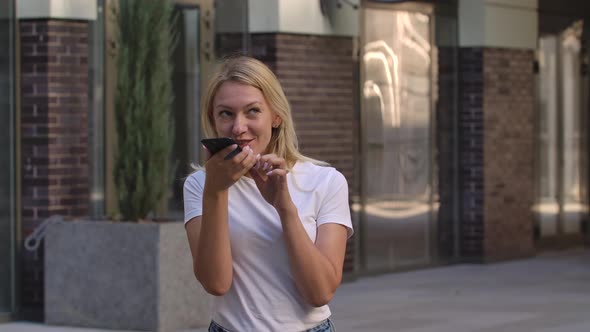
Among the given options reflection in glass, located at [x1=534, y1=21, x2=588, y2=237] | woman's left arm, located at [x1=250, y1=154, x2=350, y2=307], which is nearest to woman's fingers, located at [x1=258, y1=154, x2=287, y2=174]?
woman's left arm, located at [x1=250, y1=154, x2=350, y2=307]

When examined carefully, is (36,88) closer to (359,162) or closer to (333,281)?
(359,162)

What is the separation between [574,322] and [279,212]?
753 cm

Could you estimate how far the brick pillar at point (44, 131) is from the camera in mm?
9852

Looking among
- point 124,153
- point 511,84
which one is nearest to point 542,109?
point 511,84

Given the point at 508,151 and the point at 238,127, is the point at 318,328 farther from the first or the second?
the point at 508,151

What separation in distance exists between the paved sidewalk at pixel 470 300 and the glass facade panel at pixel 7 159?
0.38m

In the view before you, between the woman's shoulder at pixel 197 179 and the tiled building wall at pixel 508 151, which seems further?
the tiled building wall at pixel 508 151

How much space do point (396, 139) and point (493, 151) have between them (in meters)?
1.62

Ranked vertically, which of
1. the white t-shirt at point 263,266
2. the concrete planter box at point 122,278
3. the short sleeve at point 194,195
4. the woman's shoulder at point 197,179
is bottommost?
the concrete planter box at point 122,278

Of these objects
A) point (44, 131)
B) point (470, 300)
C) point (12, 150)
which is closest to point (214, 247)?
point (44, 131)

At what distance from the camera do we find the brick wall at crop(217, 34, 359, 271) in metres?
11.9

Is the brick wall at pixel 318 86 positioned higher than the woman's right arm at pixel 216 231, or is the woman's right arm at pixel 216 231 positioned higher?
the brick wall at pixel 318 86

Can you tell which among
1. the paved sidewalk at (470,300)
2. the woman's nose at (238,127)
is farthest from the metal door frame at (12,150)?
the woman's nose at (238,127)

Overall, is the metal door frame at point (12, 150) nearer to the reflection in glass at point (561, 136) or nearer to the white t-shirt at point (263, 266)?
the white t-shirt at point (263, 266)
